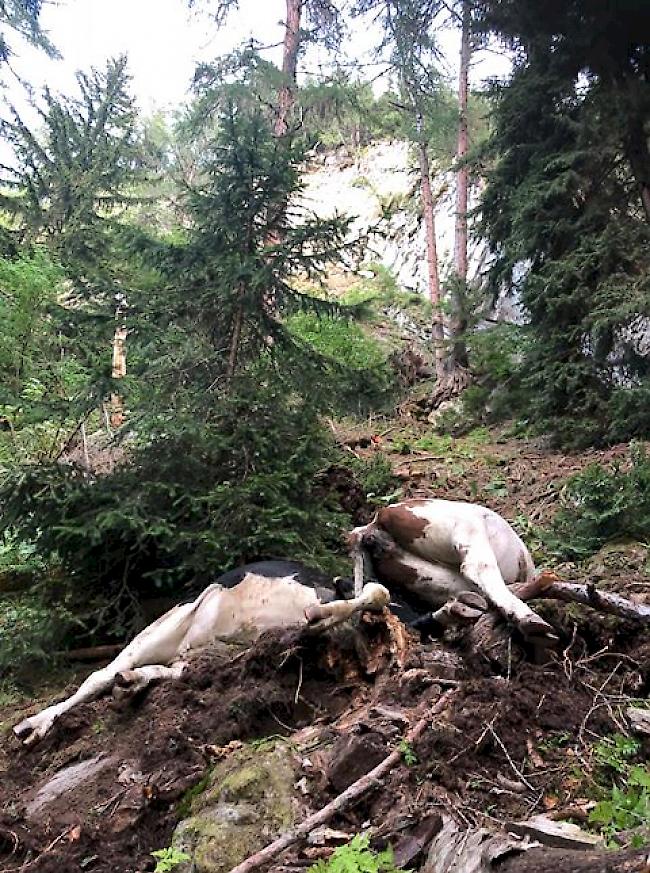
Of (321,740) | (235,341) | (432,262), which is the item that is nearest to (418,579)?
(321,740)

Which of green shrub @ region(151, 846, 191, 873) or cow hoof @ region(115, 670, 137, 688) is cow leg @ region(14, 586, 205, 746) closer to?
cow hoof @ region(115, 670, 137, 688)

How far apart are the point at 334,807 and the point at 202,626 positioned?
2.12 meters

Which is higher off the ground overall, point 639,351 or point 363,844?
point 639,351

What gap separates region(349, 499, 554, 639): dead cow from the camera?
417 cm

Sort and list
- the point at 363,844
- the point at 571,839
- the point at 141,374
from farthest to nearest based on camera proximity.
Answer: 1. the point at 141,374
2. the point at 363,844
3. the point at 571,839

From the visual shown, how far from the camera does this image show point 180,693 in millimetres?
3605

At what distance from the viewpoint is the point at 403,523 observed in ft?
14.9

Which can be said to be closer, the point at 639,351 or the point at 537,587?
the point at 537,587

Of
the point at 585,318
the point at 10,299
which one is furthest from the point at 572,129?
the point at 10,299

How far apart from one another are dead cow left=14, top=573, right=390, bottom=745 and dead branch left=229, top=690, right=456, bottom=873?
4.92 ft

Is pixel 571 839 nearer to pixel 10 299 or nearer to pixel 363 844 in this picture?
pixel 363 844

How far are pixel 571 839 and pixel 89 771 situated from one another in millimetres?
2279

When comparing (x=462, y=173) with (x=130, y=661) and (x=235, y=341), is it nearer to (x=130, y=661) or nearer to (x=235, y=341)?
(x=235, y=341)

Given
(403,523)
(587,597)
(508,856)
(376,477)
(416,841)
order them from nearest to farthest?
(508,856) → (416,841) → (587,597) → (403,523) → (376,477)
